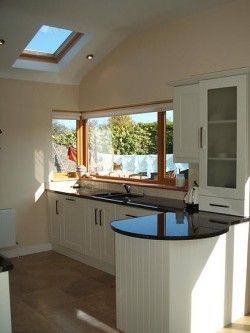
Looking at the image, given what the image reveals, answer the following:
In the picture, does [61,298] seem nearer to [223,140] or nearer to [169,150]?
[169,150]

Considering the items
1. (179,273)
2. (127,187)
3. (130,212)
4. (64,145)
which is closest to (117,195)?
(127,187)

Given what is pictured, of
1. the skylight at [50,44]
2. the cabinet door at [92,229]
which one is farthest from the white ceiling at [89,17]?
the cabinet door at [92,229]

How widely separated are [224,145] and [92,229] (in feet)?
6.86

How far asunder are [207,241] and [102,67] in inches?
130

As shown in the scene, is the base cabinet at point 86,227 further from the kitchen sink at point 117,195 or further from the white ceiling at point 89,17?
the white ceiling at point 89,17

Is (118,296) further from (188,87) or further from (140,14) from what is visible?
(140,14)

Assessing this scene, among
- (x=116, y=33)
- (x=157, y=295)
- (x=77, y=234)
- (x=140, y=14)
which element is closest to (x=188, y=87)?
(x=140, y=14)

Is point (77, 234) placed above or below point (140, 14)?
below

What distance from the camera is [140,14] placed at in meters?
4.17

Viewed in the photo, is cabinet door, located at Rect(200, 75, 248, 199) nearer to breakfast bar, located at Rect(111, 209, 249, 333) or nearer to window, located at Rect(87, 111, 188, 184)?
breakfast bar, located at Rect(111, 209, 249, 333)

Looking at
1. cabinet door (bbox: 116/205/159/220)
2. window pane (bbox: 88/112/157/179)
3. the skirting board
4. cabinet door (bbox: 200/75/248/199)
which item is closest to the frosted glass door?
cabinet door (bbox: 200/75/248/199)

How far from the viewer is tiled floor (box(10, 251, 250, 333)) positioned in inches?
134

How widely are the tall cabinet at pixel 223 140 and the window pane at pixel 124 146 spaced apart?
4.44 ft

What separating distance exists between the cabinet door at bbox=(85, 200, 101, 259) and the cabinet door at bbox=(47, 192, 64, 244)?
65 centimetres
